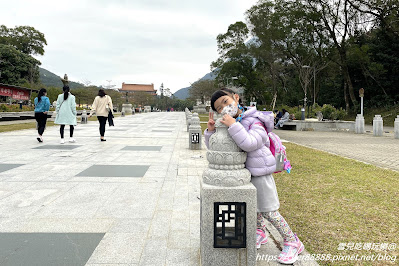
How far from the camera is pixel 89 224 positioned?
122 inches

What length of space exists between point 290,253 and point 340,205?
1828 millimetres

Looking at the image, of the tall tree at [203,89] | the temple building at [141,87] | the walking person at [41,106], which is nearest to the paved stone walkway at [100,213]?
the walking person at [41,106]

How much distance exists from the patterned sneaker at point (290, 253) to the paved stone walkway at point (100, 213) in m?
0.14

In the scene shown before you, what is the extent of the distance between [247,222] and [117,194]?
253 centimetres

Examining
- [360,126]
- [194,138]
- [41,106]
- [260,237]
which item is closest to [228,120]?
[260,237]

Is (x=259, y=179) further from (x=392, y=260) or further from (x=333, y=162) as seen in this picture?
(x=333, y=162)

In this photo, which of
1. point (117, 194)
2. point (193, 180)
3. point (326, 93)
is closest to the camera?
point (117, 194)

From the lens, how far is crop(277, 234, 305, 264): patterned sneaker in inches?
94.2

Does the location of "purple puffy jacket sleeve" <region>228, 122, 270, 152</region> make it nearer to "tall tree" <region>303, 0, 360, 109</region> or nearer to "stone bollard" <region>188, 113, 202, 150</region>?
"stone bollard" <region>188, 113, 202, 150</region>

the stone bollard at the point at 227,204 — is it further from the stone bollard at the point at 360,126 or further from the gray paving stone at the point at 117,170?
the stone bollard at the point at 360,126

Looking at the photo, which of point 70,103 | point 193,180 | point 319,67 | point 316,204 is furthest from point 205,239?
point 319,67

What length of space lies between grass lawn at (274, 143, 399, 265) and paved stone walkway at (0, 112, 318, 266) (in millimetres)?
500

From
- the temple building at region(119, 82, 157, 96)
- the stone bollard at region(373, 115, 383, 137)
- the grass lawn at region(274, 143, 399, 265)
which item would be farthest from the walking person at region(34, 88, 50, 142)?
the temple building at region(119, 82, 157, 96)

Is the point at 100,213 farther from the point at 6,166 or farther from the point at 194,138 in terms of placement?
the point at 194,138
